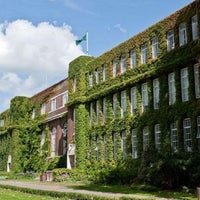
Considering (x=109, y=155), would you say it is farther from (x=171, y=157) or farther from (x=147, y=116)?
(x=171, y=157)

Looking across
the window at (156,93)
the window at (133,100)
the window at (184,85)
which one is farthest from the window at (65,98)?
the window at (184,85)

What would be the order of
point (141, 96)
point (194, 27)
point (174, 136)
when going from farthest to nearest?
point (141, 96) < point (174, 136) < point (194, 27)

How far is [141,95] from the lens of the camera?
113 feet

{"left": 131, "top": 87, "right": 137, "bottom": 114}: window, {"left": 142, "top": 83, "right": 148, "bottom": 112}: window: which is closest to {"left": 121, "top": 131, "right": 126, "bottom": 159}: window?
{"left": 131, "top": 87, "right": 137, "bottom": 114}: window

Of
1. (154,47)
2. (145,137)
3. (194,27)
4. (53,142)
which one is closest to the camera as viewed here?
(194,27)

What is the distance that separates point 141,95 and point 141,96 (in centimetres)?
9

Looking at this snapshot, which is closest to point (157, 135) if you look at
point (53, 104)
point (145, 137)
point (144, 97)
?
point (145, 137)

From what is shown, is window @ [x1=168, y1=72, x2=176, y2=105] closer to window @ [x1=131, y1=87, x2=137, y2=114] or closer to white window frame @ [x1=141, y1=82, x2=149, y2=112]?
white window frame @ [x1=141, y1=82, x2=149, y2=112]

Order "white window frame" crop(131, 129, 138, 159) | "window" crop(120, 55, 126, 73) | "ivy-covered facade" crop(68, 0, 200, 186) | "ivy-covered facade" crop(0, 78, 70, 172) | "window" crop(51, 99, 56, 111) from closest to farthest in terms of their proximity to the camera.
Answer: "ivy-covered facade" crop(68, 0, 200, 186), "white window frame" crop(131, 129, 138, 159), "window" crop(120, 55, 126, 73), "ivy-covered facade" crop(0, 78, 70, 172), "window" crop(51, 99, 56, 111)

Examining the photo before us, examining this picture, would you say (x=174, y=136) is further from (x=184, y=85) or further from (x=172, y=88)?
(x=184, y=85)

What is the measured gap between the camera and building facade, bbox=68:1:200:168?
95.8 ft

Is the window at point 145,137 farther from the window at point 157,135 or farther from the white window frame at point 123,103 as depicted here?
the white window frame at point 123,103

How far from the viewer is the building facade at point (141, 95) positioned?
29.2 meters

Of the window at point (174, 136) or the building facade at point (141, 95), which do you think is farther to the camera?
the window at point (174, 136)
